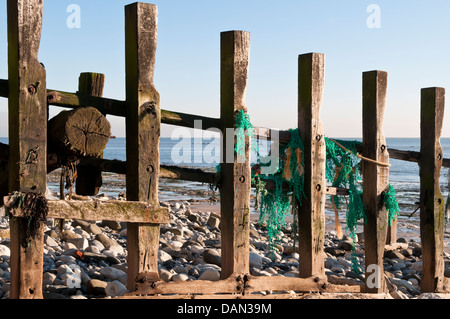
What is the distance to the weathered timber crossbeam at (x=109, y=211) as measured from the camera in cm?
493

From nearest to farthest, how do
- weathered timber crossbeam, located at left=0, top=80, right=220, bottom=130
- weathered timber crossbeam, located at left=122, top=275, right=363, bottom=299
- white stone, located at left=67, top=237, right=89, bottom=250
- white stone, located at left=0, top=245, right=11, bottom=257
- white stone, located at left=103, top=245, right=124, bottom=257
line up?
weathered timber crossbeam, located at left=0, top=80, right=220, bottom=130 → weathered timber crossbeam, located at left=122, top=275, right=363, bottom=299 → white stone, located at left=0, top=245, right=11, bottom=257 → white stone, located at left=103, top=245, right=124, bottom=257 → white stone, located at left=67, top=237, right=89, bottom=250

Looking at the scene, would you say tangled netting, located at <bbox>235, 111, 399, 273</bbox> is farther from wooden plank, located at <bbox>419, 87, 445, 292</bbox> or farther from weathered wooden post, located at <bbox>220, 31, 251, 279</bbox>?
wooden plank, located at <bbox>419, 87, 445, 292</bbox>

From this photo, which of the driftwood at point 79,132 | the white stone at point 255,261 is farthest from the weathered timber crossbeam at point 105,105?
the white stone at point 255,261

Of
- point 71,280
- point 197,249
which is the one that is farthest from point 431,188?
point 71,280

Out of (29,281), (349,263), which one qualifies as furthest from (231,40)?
(349,263)

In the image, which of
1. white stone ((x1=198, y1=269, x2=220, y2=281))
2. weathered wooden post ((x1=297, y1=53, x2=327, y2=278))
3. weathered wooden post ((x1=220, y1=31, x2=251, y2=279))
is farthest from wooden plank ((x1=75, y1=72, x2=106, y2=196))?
weathered wooden post ((x1=297, y1=53, x2=327, y2=278))

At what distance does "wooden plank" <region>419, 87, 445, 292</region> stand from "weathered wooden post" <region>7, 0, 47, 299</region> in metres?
4.92

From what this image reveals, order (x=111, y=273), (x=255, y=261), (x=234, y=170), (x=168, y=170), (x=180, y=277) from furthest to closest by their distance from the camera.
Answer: (x=255, y=261) → (x=180, y=277) → (x=111, y=273) → (x=234, y=170) → (x=168, y=170)

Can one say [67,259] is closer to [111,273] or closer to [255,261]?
[111,273]

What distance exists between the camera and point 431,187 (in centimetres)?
746

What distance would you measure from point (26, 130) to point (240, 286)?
2.57 meters

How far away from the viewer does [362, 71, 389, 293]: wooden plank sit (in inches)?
266

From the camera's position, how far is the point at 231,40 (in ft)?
19.1

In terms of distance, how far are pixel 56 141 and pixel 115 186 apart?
20.3 m
